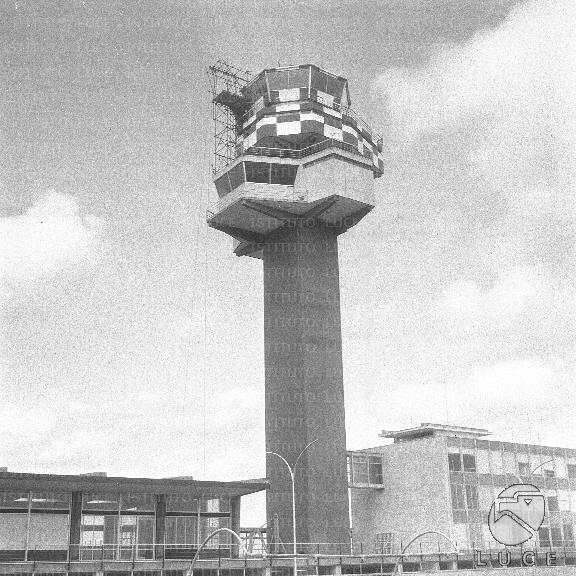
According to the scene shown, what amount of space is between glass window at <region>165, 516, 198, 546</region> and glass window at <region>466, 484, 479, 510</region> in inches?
1380

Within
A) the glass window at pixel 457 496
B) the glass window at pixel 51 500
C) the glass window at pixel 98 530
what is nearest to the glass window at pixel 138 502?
the glass window at pixel 98 530

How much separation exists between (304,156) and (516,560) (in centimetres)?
4694

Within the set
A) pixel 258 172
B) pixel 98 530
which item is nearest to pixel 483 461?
pixel 258 172

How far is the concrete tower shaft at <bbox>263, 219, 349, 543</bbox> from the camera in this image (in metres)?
74.6

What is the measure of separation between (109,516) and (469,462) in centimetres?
4353

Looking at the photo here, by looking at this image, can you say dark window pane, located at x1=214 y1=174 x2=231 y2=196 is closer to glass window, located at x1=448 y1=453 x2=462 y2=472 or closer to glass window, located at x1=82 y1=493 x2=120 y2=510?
glass window, located at x1=448 y1=453 x2=462 y2=472

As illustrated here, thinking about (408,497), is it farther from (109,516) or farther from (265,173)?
(109,516)

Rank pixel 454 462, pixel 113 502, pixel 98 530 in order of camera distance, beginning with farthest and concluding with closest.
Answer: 1. pixel 454 462
2. pixel 113 502
3. pixel 98 530

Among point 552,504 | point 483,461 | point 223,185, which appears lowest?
point 552,504

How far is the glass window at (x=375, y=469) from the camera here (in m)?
86.6

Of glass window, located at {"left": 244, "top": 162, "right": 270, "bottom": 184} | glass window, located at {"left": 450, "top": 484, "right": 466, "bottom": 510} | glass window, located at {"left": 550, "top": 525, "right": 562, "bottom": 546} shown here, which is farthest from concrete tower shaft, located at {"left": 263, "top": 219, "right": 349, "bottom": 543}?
glass window, located at {"left": 550, "top": 525, "right": 562, "bottom": 546}

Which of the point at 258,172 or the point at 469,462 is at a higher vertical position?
the point at 258,172

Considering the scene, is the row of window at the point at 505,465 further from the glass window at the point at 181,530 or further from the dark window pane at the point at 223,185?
the dark window pane at the point at 223,185

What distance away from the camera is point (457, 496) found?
82.6 meters
